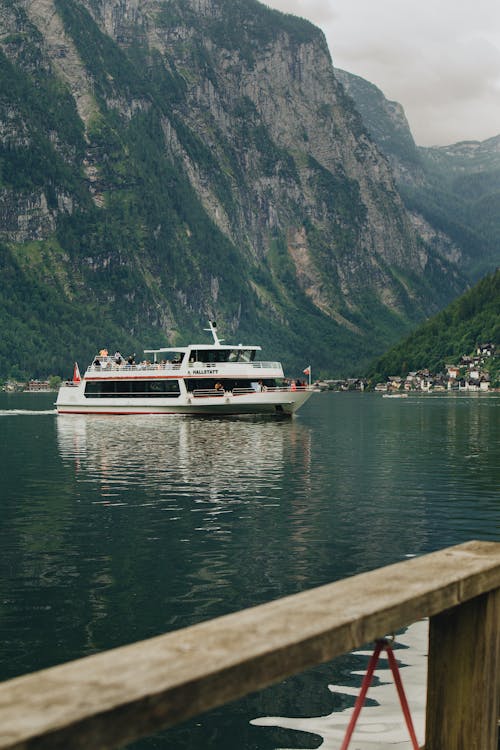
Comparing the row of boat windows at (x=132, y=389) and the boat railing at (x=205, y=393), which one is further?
the row of boat windows at (x=132, y=389)

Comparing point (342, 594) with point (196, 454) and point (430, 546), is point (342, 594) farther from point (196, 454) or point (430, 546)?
point (196, 454)

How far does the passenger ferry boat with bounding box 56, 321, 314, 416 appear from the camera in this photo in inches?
4126

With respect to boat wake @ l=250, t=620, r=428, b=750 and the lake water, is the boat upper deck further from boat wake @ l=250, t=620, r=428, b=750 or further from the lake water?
boat wake @ l=250, t=620, r=428, b=750

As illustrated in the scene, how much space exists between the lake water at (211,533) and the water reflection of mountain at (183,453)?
0.84 feet

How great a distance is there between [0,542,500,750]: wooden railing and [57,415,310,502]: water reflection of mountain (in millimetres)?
33285

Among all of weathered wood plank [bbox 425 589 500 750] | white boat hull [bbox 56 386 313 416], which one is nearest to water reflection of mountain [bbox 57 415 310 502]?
white boat hull [bbox 56 386 313 416]

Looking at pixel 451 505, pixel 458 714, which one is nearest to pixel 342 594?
pixel 458 714

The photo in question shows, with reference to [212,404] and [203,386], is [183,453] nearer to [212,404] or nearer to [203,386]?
[212,404]

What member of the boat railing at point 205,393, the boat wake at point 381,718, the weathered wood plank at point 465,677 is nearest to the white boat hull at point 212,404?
the boat railing at point 205,393

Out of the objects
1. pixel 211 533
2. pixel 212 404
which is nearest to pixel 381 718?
pixel 211 533

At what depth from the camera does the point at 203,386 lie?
10812 centimetres

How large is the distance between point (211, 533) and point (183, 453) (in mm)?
32129

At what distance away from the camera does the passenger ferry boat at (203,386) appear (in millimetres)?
104812

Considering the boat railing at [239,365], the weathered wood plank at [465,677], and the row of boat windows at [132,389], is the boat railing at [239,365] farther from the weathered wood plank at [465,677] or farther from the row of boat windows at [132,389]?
the weathered wood plank at [465,677]
